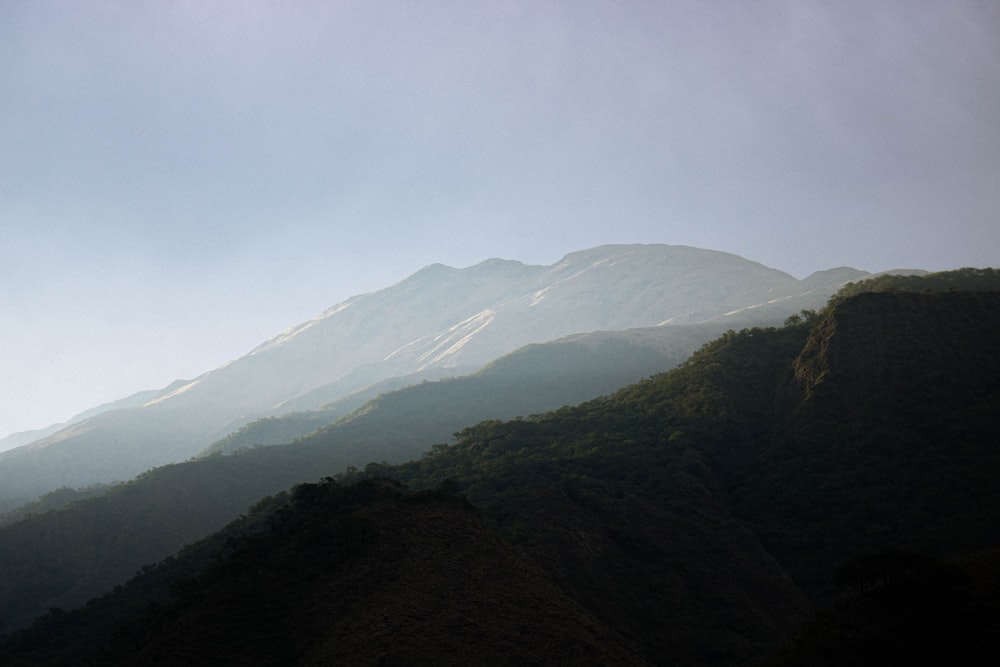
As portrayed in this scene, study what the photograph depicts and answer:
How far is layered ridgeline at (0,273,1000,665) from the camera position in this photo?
21.5 meters

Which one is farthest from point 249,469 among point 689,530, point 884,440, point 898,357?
Result: point 898,357

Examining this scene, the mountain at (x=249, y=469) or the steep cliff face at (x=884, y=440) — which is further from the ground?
the mountain at (x=249, y=469)

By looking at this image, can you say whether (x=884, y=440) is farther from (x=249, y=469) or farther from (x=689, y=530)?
(x=249, y=469)

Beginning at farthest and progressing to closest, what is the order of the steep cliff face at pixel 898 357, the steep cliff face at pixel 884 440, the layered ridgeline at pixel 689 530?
1. the steep cliff face at pixel 898 357
2. the steep cliff face at pixel 884 440
3. the layered ridgeline at pixel 689 530

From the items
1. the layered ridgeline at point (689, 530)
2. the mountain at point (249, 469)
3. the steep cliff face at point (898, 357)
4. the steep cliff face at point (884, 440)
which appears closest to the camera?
the layered ridgeline at point (689, 530)

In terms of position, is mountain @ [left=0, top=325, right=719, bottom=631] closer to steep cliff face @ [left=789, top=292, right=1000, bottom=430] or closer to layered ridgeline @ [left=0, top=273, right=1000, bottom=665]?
layered ridgeline @ [left=0, top=273, right=1000, bottom=665]

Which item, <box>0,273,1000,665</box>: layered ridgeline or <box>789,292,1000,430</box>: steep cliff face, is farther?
<box>789,292,1000,430</box>: steep cliff face

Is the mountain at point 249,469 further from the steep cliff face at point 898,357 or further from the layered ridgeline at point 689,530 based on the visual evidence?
the steep cliff face at point 898,357

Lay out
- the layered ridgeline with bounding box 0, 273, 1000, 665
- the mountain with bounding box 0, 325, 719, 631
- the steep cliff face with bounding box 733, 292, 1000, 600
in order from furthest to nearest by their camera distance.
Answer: the mountain with bounding box 0, 325, 719, 631, the steep cliff face with bounding box 733, 292, 1000, 600, the layered ridgeline with bounding box 0, 273, 1000, 665

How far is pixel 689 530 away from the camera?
38.1 m

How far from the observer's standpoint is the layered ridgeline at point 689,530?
845 inches

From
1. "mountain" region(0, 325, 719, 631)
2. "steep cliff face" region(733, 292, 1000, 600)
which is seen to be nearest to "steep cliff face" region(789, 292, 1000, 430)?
"steep cliff face" region(733, 292, 1000, 600)

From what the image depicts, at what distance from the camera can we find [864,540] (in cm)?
3600

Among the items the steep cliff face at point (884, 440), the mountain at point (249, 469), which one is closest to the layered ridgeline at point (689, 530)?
the steep cliff face at point (884, 440)
